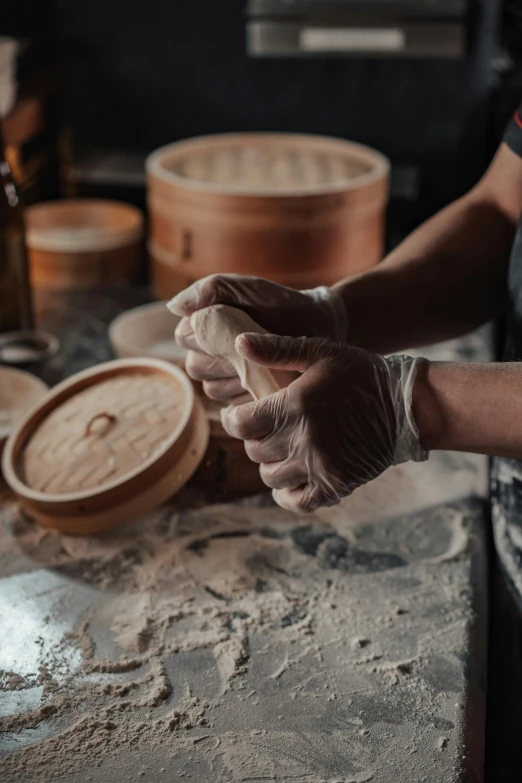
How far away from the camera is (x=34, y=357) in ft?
7.16

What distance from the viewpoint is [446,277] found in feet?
5.08

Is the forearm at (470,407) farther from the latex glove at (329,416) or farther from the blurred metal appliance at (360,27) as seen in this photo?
the blurred metal appliance at (360,27)

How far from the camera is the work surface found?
1.09 meters

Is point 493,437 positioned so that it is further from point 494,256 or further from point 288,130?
point 288,130

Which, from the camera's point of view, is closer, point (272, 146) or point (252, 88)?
point (272, 146)

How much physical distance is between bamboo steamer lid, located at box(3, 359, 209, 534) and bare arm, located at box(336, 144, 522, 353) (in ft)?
1.18

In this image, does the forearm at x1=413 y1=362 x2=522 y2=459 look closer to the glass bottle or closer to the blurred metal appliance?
the glass bottle

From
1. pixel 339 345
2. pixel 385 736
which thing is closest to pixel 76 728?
pixel 385 736

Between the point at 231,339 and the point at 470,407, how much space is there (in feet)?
1.26

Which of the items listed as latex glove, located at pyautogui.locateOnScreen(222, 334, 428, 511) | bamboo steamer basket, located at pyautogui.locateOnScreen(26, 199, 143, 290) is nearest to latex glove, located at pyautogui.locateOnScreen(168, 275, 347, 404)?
latex glove, located at pyautogui.locateOnScreen(222, 334, 428, 511)

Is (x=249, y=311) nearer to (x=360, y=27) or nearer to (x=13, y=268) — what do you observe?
(x=13, y=268)

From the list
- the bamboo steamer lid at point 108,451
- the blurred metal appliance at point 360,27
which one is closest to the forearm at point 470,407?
the bamboo steamer lid at point 108,451

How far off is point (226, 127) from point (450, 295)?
1668 millimetres

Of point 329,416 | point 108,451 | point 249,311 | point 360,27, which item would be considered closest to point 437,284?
point 249,311
